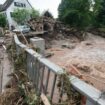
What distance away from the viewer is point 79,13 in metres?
23.8

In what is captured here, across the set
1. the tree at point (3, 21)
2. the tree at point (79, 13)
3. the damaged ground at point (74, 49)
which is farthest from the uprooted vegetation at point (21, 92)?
the tree at point (3, 21)

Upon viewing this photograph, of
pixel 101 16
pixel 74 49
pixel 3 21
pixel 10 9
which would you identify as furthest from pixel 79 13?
pixel 10 9

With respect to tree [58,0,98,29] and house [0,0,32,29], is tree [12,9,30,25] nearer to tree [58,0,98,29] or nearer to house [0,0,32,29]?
house [0,0,32,29]

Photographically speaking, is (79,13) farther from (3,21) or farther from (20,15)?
(3,21)

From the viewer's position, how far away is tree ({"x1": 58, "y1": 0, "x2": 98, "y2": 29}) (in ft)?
77.8

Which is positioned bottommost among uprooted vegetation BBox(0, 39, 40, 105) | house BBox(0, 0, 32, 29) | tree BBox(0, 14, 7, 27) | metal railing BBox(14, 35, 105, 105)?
tree BBox(0, 14, 7, 27)

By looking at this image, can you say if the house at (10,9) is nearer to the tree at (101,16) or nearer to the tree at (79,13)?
the tree at (79,13)

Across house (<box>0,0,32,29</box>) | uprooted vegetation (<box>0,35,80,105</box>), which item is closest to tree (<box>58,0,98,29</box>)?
house (<box>0,0,32,29</box>)

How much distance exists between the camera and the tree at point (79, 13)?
77.8 ft

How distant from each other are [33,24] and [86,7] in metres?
10.9

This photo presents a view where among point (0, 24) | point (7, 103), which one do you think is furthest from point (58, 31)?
point (0, 24)

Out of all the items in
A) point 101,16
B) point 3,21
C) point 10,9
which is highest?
point 101,16

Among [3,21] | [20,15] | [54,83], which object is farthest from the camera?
[20,15]

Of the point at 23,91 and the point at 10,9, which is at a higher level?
the point at 23,91
